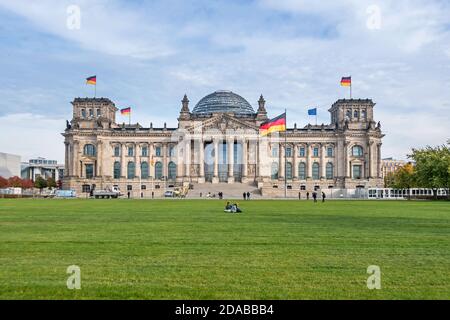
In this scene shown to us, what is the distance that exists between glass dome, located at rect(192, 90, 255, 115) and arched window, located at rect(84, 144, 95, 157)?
30.9 metres

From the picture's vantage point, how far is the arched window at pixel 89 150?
124750 mm

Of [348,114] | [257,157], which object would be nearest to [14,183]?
[257,157]

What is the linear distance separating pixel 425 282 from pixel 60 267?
9771 mm

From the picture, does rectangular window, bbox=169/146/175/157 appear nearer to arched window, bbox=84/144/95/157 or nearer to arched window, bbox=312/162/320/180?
arched window, bbox=84/144/95/157

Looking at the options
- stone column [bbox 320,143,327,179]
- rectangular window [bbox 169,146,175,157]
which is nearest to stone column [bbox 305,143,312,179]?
stone column [bbox 320,143,327,179]

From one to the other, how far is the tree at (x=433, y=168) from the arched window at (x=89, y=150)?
255 feet

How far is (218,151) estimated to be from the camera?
4862 inches

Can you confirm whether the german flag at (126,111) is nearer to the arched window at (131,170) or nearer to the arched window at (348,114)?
the arched window at (131,170)

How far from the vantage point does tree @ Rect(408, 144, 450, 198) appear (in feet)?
269

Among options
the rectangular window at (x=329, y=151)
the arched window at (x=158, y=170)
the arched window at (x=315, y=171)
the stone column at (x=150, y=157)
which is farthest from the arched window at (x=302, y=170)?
the stone column at (x=150, y=157)

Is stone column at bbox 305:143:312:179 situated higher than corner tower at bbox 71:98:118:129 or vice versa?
corner tower at bbox 71:98:118:129

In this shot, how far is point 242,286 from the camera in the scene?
11328mm

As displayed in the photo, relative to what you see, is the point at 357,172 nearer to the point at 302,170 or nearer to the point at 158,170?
the point at 302,170

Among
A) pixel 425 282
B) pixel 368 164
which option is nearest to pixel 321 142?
pixel 368 164
